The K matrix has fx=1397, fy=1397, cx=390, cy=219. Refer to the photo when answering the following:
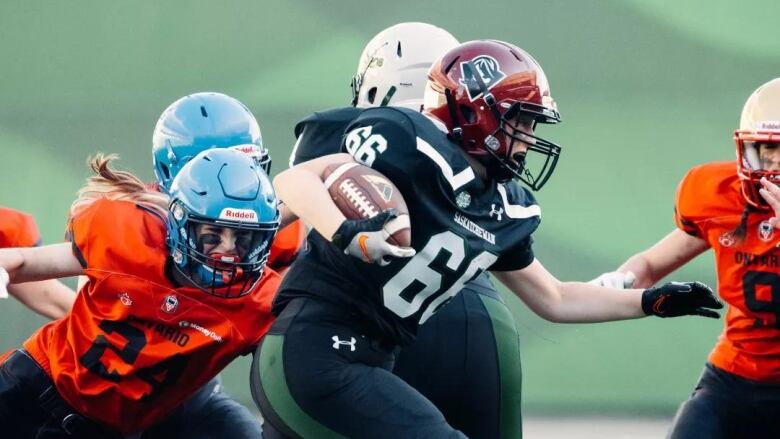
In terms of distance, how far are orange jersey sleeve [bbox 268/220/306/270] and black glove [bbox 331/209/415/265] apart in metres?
1.12

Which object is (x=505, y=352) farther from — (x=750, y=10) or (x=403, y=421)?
(x=750, y=10)

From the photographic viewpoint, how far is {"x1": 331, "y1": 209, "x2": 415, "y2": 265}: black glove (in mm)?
3053

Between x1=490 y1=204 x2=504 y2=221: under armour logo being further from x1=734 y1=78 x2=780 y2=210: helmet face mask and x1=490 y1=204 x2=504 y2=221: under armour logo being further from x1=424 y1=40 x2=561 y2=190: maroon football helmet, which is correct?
x1=734 y1=78 x2=780 y2=210: helmet face mask

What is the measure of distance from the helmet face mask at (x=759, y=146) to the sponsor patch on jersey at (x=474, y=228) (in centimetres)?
121

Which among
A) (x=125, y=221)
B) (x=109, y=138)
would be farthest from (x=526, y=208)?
(x=109, y=138)

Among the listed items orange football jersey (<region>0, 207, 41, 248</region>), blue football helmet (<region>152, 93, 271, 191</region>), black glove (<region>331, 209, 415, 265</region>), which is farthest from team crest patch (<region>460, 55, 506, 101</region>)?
orange football jersey (<region>0, 207, 41, 248</region>)

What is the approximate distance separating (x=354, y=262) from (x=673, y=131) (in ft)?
11.3

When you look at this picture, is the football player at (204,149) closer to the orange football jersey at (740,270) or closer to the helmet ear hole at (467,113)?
the helmet ear hole at (467,113)

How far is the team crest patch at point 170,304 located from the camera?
388 cm

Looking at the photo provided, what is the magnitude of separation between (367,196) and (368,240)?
0.15m

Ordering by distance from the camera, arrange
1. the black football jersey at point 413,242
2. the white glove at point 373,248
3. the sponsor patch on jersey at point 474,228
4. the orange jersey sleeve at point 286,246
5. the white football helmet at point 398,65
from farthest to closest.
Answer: the white football helmet at point 398,65
the orange jersey sleeve at point 286,246
the sponsor patch on jersey at point 474,228
the black football jersey at point 413,242
the white glove at point 373,248

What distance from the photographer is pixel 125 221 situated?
388cm

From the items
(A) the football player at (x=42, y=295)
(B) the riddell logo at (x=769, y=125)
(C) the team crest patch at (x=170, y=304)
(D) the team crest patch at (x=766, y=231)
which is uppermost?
(B) the riddell logo at (x=769, y=125)

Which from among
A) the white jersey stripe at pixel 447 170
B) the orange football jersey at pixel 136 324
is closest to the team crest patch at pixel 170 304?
the orange football jersey at pixel 136 324
